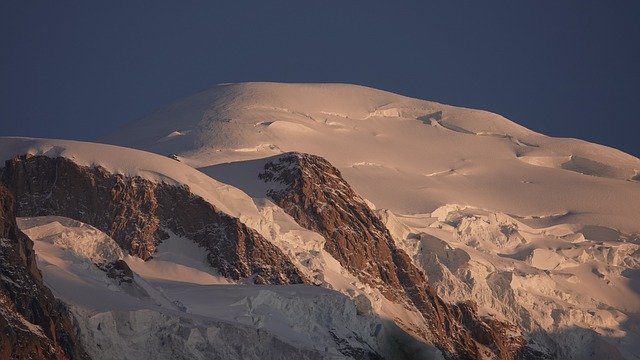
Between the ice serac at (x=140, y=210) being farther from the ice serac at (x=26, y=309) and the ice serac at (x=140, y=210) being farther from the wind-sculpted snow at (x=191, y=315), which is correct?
the ice serac at (x=26, y=309)

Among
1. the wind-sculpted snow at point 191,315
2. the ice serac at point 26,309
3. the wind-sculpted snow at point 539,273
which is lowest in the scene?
the wind-sculpted snow at point 539,273

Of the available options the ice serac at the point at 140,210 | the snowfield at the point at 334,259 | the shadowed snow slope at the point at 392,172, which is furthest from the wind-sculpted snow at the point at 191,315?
the shadowed snow slope at the point at 392,172

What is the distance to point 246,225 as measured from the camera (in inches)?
5020

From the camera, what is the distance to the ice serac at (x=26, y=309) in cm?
8712

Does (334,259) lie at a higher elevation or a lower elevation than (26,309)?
lower

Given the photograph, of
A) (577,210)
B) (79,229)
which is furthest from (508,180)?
(79,229)

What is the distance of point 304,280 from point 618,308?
134 ft

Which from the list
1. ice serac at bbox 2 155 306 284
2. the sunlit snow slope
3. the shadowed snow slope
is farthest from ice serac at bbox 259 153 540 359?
the shadowed snow slope

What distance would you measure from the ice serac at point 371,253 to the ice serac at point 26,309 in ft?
138

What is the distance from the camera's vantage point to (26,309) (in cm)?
9044

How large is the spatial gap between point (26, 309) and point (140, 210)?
116 feet

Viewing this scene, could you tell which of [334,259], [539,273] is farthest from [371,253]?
[539,273]

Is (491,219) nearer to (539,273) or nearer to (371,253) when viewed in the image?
(539,273)

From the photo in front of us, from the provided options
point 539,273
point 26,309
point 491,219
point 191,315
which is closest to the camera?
point 26,309
